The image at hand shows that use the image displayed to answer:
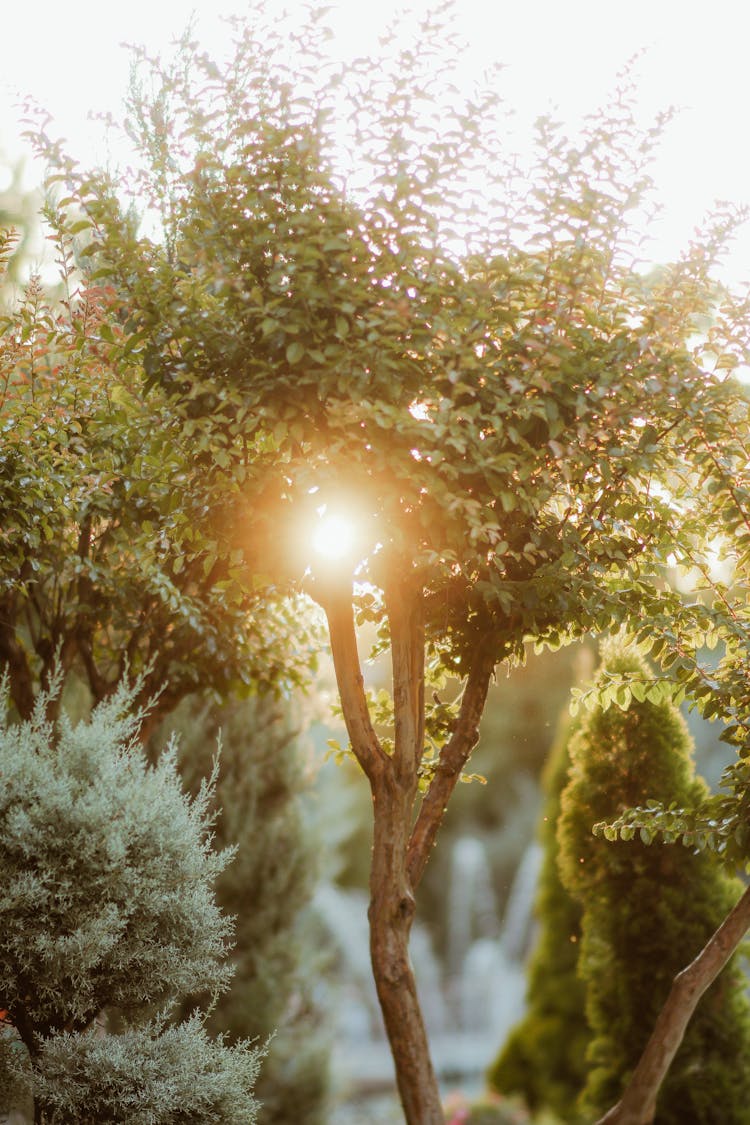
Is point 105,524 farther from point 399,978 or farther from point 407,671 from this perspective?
point 399,978

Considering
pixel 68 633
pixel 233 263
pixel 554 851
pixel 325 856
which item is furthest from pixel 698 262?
pixel 325 856

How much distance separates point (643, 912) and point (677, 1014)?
5.32ft

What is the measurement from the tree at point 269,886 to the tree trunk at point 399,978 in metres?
4.98

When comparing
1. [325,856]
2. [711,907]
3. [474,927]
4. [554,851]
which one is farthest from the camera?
[474,927]

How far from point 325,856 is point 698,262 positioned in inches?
310

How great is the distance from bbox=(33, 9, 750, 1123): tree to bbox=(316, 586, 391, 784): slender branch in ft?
0.11

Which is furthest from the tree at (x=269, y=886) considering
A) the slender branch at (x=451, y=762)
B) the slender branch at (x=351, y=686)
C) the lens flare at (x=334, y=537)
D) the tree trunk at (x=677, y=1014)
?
the lens flare at (x=334, y=537)

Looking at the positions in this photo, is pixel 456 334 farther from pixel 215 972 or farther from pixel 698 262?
pixel 215 972

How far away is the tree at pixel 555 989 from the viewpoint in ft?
31.1

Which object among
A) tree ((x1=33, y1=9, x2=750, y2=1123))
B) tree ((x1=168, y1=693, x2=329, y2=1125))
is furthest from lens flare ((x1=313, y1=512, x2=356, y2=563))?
tree ((x1=168, y1=693, x2=329, y2=1125))

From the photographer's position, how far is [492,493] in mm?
5430

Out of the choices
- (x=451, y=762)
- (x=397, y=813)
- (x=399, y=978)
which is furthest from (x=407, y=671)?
(x=399, y=978)

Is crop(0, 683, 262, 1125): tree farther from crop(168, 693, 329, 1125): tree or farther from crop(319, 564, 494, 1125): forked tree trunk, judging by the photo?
crop(168, 693, 329, 1125): tree

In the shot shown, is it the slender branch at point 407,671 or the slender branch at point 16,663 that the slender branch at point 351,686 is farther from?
the slender branch at point 16,663
